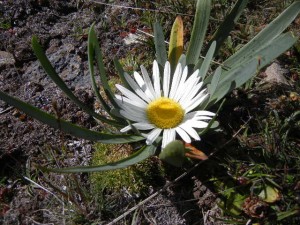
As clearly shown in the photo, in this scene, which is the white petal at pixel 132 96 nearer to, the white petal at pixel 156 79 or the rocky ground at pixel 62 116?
the white petal at pixel 156 79

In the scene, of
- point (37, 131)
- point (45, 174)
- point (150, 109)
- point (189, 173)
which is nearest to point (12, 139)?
point (37, 131)

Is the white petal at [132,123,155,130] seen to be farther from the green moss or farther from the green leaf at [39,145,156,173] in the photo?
the green moss

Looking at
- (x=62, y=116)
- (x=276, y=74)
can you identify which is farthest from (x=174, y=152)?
(x=276, y=74)

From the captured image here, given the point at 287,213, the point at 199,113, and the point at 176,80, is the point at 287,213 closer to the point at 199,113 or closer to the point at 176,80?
the point at 199,113

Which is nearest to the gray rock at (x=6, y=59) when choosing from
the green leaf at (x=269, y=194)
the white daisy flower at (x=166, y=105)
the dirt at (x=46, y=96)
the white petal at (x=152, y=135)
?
the dirt at (x=46, y=96)

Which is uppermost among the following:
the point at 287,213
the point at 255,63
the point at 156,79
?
the point at 156,79

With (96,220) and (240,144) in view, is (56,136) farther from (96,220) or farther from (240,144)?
(240,144)

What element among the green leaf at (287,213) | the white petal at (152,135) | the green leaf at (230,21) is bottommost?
the green leaf at (287,213)
